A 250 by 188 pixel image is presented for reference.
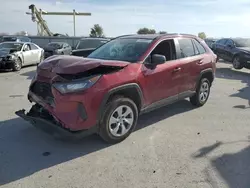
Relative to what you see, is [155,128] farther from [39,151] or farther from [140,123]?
[39,151]

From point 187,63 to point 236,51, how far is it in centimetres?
1001

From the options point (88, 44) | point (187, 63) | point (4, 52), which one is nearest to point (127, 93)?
point (187, 63)

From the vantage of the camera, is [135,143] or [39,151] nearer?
[39,151]

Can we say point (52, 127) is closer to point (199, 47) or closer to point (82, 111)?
point (82, 111)

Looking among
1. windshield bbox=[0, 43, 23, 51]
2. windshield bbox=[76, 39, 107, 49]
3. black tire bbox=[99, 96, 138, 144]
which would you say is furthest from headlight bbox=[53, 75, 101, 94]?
windshield bbox=[0, 43, 23, 51]

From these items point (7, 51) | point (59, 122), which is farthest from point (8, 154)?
point (7, 51)

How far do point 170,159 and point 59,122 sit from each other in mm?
1710

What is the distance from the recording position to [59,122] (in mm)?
4016

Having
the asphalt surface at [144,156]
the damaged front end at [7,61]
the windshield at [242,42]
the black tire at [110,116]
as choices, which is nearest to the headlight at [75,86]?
the black tire at [110,116]

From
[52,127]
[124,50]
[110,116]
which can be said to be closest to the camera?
[52,127]

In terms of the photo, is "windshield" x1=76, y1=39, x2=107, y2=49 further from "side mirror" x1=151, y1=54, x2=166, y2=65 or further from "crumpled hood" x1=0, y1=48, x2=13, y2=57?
"side mirror" x1=151, y1=54, x2=166, y2=65

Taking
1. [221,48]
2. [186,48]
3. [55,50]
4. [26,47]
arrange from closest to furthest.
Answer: [186,48]
[26,47]
[221,48]
[55,50]

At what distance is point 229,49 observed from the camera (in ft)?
50.3

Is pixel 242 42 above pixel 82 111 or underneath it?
above
